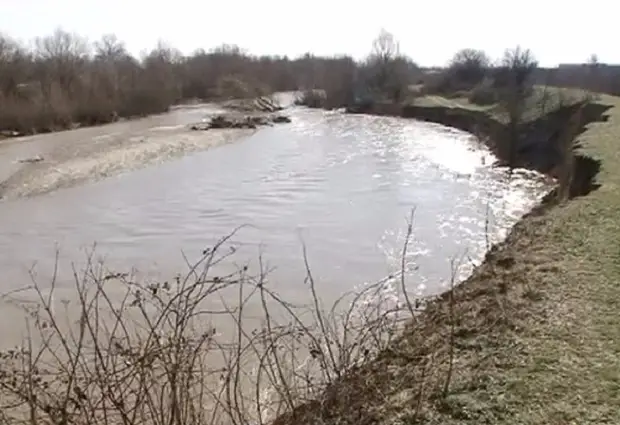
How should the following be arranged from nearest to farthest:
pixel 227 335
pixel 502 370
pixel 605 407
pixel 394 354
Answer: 1. pixel 605 407
2. pixel 502 370
3. pixel 394 354
4. pixel 227 335

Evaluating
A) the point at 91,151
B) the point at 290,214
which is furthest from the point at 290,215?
the point at 91,151

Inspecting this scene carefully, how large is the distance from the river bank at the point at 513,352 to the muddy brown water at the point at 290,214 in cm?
216

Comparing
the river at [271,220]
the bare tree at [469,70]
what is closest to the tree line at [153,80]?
the bare tree at [469,70]

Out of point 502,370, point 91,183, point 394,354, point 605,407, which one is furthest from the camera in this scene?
point 91,183

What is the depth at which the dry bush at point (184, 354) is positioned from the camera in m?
3.69

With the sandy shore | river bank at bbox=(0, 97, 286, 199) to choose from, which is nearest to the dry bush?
river bank at bbox=(0, 97, 286, 199)

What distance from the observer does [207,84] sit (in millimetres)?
62469

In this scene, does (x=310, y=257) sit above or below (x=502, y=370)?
below

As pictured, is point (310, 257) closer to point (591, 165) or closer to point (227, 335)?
point (227, 335)

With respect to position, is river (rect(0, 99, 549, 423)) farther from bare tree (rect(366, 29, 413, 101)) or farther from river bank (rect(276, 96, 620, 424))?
bare tree (rect(366, 29, 413, 101))

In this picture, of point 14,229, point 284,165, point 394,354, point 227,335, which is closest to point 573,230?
point 394,354

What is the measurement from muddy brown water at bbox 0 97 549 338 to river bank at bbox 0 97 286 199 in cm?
83

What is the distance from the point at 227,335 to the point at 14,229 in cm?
845

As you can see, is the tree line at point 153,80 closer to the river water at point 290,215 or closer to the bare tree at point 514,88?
the bare tree at point 514,88
